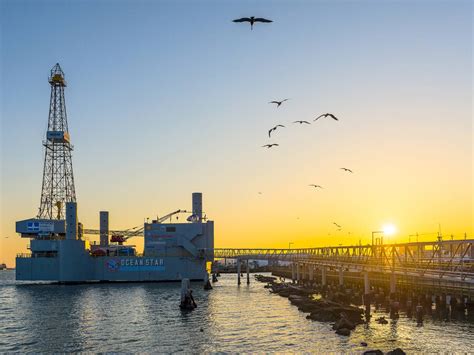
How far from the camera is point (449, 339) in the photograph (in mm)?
43938

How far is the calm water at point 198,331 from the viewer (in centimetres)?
4384

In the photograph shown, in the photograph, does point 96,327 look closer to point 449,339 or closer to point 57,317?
point 57,317

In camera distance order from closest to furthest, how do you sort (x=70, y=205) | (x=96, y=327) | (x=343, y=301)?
(x=96, y=327)
(x=343, y=301)
(x=70, y=205)

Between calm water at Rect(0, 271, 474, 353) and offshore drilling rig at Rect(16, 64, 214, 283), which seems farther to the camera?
offshore drilling rig at Rect(16, 64, 214, 283)

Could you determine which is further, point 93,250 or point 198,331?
point 93,250

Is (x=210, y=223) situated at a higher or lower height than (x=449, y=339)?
higher

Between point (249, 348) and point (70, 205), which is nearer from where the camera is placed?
point (249, 348)

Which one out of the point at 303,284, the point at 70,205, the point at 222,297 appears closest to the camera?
the point at 222,297

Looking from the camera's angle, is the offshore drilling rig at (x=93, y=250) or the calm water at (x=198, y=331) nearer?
the calm water at (x=198, y=331)

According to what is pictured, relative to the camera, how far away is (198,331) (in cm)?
5244

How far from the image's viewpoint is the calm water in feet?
144

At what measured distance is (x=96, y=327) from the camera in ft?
184

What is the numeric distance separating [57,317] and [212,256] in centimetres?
6693

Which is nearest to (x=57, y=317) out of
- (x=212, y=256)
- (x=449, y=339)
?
(x=449, y=339)
